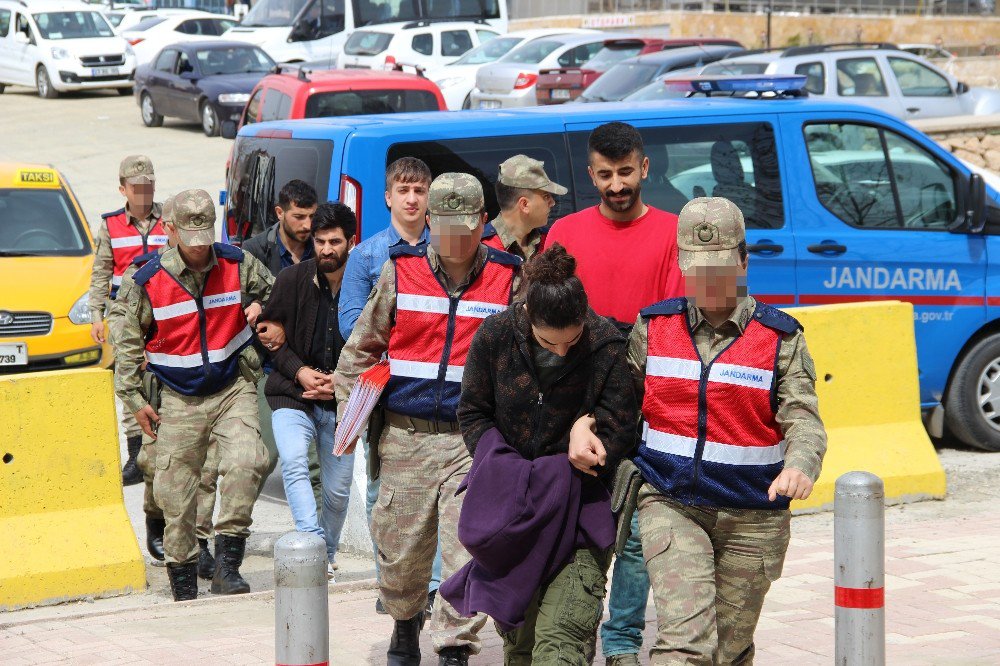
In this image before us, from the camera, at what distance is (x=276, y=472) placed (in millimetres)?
9406

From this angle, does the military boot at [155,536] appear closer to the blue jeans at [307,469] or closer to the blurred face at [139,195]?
the blue jeans at [307,469]

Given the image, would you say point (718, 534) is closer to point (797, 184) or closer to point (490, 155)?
point (490, 155)

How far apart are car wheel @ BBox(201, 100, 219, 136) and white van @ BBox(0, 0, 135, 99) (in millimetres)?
6939

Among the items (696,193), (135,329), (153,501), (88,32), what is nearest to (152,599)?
(153,501)

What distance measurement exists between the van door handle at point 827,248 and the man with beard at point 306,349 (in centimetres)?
316

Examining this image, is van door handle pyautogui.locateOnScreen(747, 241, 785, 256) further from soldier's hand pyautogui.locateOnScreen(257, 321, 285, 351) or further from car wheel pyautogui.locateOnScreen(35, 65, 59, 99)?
car wheel pyautogui.locateOnScreen(35, 65, 59, 99)

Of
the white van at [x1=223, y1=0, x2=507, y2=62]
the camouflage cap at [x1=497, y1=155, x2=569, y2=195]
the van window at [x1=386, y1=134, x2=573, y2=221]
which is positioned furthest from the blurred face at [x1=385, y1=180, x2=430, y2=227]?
the white van at [x1=223, y1=0, x2=507, y2=62]

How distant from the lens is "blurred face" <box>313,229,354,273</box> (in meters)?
6.71

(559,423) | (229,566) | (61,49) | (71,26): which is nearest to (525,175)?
(559,423)

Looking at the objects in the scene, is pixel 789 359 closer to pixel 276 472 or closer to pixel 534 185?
pixel 534 185

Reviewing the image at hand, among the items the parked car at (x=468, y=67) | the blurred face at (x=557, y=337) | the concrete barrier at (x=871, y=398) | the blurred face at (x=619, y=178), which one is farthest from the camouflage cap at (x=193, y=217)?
the parked car at (x=468, y=67)

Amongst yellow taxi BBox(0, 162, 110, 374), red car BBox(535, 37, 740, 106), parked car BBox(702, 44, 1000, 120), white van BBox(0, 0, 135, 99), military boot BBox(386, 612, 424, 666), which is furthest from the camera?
white van BBox(0, 0, 135, 99)

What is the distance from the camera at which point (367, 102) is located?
15.6 meters

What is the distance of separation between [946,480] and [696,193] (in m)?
2.27
